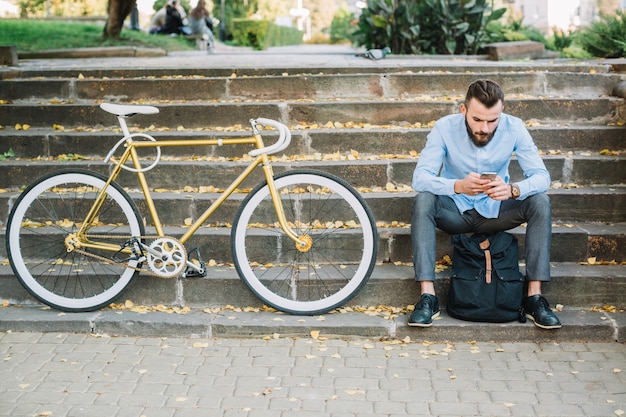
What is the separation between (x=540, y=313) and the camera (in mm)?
4574

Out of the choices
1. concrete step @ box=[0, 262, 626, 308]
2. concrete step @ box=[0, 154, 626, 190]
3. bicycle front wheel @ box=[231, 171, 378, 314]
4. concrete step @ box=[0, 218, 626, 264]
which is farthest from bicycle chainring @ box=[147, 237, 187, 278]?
concrete step @ box=[0, 154, 626, 190]

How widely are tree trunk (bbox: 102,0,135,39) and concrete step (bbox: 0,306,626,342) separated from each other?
11.6 m

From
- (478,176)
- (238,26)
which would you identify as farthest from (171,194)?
(238,26)

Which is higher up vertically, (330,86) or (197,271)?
(330,86)

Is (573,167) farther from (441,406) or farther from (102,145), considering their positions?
(102,145)

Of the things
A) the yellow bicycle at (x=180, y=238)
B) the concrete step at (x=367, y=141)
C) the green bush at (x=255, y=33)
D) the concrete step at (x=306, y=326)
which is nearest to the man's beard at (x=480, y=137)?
the yellow bicycle at (x=180, y=238)

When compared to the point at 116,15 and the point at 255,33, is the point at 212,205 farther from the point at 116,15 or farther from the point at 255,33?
the point at 255,33

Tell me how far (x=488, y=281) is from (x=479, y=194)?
0.56 metres

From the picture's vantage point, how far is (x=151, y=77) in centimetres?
723

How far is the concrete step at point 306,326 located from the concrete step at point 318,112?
222 centimetres

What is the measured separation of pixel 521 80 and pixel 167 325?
162 inches

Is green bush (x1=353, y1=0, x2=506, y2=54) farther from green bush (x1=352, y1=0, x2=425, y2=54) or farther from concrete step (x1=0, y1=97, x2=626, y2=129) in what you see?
concrete step (x1=0, y1=97, x2=626, y2=129)

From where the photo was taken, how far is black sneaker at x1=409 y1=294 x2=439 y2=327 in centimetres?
459

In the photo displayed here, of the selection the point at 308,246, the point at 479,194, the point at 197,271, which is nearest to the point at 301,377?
the point at 308,246
